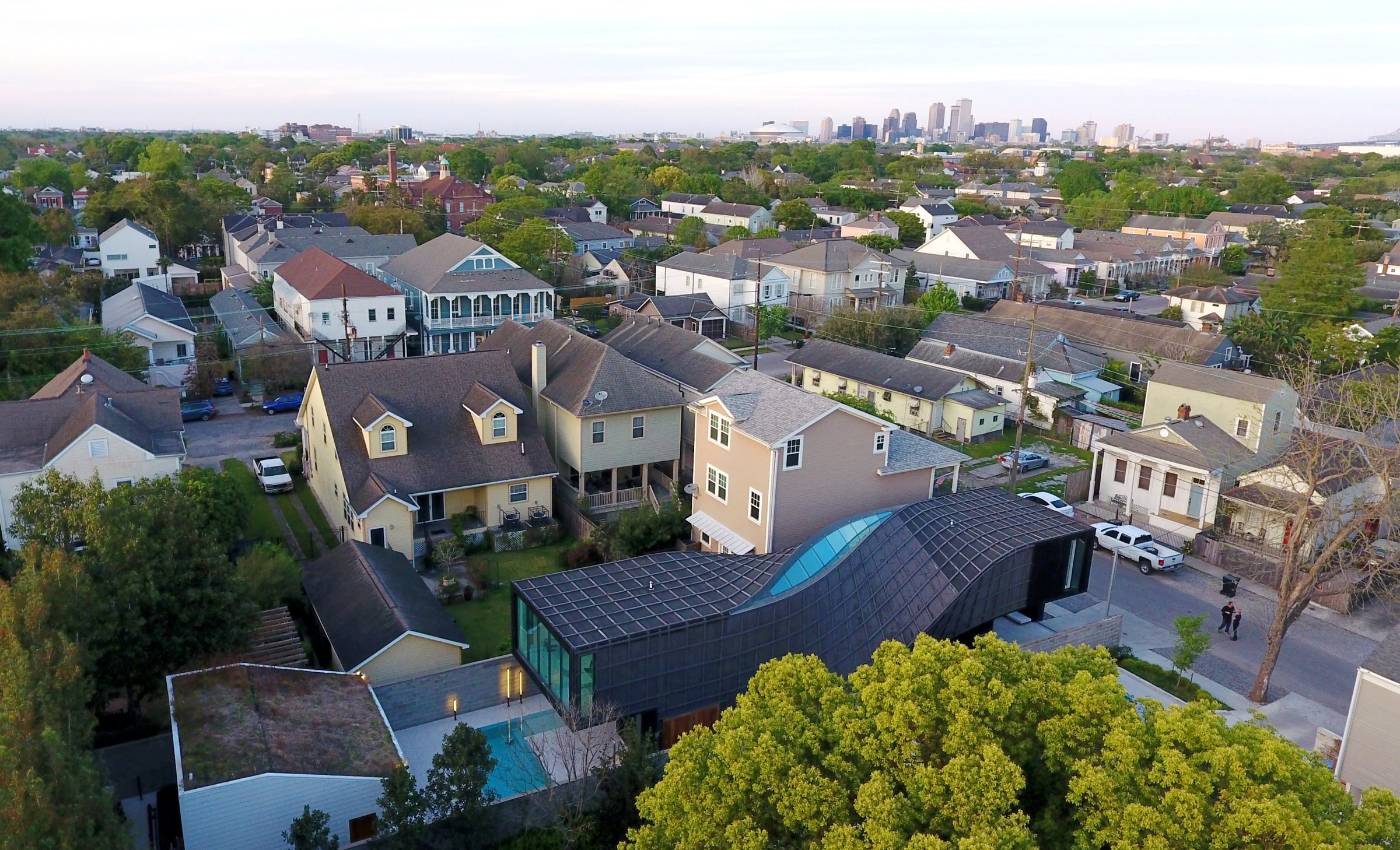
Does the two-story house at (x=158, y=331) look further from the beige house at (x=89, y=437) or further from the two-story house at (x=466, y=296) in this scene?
the beige house at (x=89, y=437)

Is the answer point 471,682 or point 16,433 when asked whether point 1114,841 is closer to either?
point 471,682

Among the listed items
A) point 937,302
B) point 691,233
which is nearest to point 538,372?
point 937,302

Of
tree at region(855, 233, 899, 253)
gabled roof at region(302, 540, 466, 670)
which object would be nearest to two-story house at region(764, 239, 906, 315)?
tree at region(855, 233, 899, 253)

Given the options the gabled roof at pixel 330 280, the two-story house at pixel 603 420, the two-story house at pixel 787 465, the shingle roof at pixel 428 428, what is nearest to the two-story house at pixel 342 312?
the gabled roof at pixel 330 280

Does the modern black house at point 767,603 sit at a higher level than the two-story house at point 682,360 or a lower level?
lower

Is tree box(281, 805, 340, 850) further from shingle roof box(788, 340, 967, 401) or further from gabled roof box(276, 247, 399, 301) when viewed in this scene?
gabled roof box(276, 247, 399, 301)

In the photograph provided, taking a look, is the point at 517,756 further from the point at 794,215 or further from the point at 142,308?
the point at 794,215
